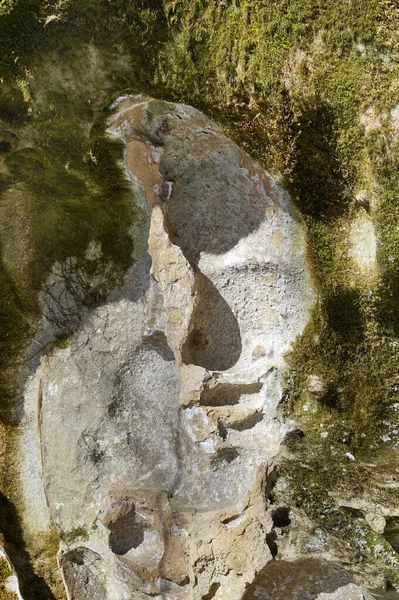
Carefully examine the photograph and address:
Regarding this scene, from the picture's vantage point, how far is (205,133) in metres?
4.27

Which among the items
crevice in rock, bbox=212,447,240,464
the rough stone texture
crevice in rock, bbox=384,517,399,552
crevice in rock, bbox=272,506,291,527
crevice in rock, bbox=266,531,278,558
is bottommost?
the rough stone texture

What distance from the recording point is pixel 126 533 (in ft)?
16.7

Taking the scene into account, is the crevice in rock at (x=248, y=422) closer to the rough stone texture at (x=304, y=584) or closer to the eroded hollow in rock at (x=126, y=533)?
the eroded hollow in rock at (x=126, y=533)

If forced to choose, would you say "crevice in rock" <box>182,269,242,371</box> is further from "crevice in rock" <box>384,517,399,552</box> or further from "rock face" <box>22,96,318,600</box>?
"crevice in rock" <box>384,517,399,552</box>

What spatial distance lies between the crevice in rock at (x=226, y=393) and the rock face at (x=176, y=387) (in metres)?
0.01

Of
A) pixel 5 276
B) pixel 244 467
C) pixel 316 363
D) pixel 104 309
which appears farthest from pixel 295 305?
pixel 5 276

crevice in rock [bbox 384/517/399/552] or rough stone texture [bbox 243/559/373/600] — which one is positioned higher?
crevice in rock [bbox 384/517/399/552]

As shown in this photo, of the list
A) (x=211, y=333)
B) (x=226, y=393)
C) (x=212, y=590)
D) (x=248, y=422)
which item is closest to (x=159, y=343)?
(x=211, y=333)

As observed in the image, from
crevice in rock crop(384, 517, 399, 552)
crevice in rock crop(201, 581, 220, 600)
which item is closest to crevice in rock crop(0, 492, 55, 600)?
crevice in rock crop(201, 581, 220, 600)

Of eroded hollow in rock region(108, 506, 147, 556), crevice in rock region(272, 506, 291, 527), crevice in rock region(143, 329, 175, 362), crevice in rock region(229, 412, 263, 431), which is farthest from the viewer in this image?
crevice in rock region(143, 329, 175, 362)

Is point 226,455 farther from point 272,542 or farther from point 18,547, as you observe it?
point 18,547

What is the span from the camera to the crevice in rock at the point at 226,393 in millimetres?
4723

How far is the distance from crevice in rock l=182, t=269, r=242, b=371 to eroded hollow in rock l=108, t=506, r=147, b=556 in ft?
5.78

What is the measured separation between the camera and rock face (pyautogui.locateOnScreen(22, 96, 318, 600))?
447 cm
